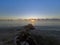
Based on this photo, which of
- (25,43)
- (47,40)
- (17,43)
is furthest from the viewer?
(47,40)

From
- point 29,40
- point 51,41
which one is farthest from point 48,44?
point 29,40

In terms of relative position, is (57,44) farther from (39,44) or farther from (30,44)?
(30,44)

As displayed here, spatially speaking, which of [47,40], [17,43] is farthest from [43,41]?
[17,43]

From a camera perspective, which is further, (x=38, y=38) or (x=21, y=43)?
(x=38, y=38)

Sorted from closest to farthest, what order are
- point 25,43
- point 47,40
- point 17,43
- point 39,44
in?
1. point 25,43
2. point 17,43
3. point 39,44
4. point 47,40

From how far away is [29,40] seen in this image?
44.4 ft

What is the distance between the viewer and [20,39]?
13953 millimetres

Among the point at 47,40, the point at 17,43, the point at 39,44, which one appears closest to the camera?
the point at 17,43

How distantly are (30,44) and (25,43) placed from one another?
0.37 metres

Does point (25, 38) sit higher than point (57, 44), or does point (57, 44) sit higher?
point (25, 38)

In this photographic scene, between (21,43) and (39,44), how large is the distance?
7.85 feet

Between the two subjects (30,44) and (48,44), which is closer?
(30,44)

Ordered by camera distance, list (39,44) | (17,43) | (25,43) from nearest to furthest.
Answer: (25,43), (17,43), (39,44)

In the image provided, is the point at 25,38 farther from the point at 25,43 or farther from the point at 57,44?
the point at 57,44
